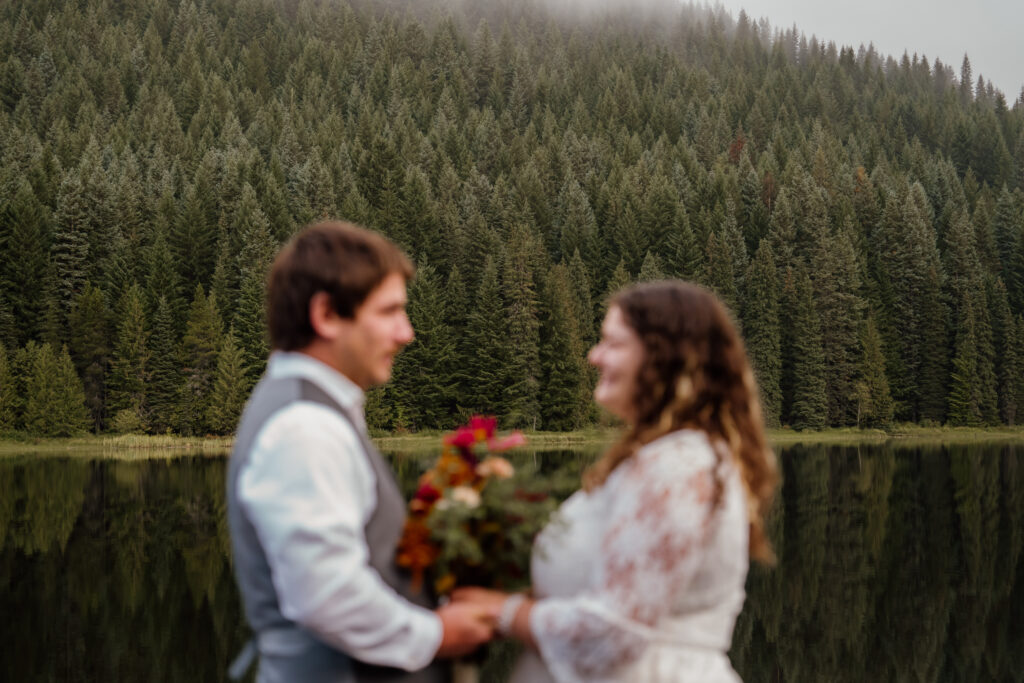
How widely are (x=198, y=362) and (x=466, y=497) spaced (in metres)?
66.1

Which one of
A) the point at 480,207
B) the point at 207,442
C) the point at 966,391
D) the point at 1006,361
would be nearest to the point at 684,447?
the point at 207,442

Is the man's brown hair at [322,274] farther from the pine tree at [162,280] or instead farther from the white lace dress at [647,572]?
the pine tree at [162,280]

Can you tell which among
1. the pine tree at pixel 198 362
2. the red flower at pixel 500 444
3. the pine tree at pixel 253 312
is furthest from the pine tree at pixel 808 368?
the red flower at pixel 500 444

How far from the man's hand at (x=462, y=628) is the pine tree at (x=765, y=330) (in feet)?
233

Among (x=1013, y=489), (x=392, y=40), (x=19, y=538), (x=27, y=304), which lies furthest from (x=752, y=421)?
(x=392, y=40)

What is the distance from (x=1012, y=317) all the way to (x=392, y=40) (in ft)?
303

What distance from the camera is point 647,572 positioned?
3162 mm

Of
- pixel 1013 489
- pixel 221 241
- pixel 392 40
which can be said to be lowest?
pixel 1013 489

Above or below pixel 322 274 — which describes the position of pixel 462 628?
below

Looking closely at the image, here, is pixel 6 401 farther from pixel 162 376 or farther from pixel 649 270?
pixel 649 270

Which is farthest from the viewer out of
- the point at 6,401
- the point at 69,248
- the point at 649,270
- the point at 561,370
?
the point at 649,270

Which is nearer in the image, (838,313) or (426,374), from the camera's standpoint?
(426,374)

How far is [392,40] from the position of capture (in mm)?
150125

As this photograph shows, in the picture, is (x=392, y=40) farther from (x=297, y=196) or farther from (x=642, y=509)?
(x=642, y=509)
